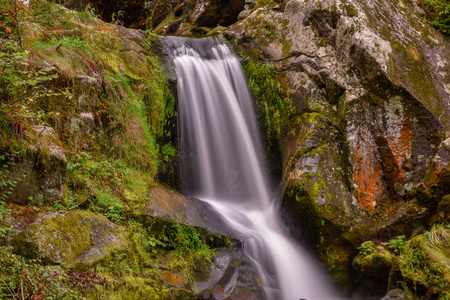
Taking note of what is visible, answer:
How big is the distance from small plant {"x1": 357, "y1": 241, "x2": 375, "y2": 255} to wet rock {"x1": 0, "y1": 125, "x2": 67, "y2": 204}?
463cm

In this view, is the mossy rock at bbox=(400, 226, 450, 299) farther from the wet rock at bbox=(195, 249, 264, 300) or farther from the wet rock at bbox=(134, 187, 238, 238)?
the wet rock at bbox=(134, 187, 238, 238)

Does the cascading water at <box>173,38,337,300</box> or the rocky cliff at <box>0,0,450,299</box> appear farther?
the cascading water at <box>173,38,337,300</box>

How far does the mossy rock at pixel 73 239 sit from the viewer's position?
8.32ft

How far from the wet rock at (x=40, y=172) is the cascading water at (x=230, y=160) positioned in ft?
9.89

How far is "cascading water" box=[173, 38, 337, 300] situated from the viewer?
522 centimetres

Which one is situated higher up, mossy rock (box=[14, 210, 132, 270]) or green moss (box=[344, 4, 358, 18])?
green moss (box=[344, 4, 358, 18])

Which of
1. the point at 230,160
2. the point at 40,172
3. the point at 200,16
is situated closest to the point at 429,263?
the point at 230,160

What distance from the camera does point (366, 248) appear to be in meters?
4.96

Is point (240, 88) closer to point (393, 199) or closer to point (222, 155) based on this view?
point (222, 155)

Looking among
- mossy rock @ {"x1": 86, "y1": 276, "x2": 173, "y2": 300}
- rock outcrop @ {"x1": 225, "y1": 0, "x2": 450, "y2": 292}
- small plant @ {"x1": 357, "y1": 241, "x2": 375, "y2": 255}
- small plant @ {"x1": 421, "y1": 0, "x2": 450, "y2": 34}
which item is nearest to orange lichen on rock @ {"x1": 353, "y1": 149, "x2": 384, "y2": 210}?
rock outcrop @ {"x1": 225, "y1": 0, "x2": 450, "y2": 292}

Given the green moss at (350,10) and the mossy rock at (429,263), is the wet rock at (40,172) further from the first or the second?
the green moss at (350,10)

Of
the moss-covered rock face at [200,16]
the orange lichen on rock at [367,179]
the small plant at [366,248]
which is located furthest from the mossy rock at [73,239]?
the moss-covered rock face at [200,16]

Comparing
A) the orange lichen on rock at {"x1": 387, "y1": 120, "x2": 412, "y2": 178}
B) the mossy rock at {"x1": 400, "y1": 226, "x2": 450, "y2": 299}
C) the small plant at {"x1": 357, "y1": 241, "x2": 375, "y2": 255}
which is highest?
the orange lichen on rock at {"x1": 387, "y1": 120, "x2": 412, "y2": 178}

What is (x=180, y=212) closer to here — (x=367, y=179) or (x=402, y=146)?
(x=367, y=179)
